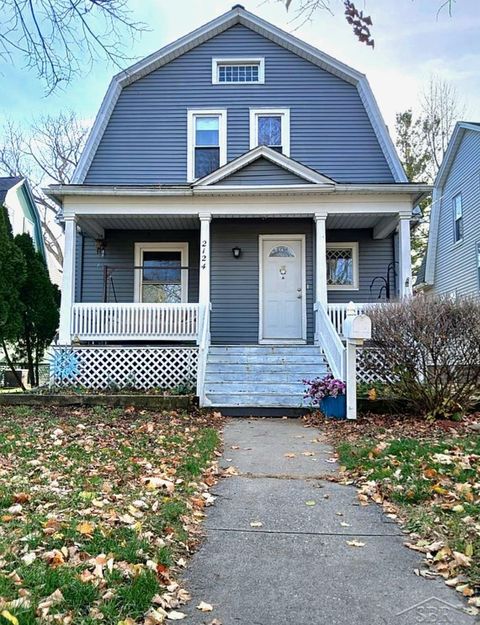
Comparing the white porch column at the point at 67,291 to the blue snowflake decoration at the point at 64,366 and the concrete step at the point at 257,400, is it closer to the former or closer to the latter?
the blue snowflake decoration at the point at 64,366

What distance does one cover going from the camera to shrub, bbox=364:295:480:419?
6.57 metres

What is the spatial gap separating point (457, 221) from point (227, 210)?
9471 mm

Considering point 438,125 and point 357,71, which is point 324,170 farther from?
point 438,125

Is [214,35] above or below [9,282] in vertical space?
above

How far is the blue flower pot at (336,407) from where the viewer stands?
721 centimetres

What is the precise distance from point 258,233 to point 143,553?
8974 millimetres

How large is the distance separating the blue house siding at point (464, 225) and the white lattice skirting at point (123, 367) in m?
9.32

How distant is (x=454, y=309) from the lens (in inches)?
260

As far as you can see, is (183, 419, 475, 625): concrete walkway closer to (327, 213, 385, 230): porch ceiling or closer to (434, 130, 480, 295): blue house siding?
(327, 213, 385, 230): porch ceiling

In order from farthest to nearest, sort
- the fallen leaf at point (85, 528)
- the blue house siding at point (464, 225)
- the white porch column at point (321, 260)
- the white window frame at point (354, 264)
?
the blue house siding at point (464, 225) < the white window frame at point (354, 264) < the white porch column at point (321, 260) < the fallen leaf at point (85, 528)

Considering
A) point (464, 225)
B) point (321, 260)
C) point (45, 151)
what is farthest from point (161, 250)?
point (45, 151)

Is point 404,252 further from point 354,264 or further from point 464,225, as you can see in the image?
point 464,225

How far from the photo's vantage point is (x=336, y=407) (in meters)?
7.24

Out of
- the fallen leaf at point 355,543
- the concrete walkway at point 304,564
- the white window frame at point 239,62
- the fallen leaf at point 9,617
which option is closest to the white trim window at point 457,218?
the white window frame at point 239,62
